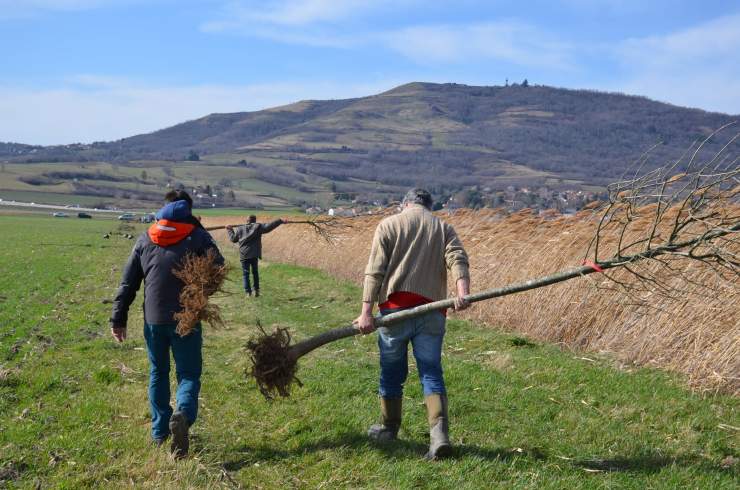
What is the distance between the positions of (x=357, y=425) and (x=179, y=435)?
178 cm

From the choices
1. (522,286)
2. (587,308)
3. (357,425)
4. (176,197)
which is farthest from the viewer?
(587,308)

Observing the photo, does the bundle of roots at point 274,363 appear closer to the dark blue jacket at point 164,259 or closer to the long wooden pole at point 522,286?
the long wooden pole at point 522,286

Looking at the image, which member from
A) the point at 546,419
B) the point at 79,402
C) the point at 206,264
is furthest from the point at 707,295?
the point at 79,402

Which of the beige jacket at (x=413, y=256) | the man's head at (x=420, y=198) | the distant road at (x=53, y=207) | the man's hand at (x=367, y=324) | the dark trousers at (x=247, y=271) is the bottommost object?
the distant road at (x=53, y=207)

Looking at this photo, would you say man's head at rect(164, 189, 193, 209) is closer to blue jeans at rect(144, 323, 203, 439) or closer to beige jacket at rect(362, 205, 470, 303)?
blue jeans at rect(144, 323, 203, 439)

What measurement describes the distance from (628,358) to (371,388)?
355cm

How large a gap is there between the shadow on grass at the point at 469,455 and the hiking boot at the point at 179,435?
38 cm

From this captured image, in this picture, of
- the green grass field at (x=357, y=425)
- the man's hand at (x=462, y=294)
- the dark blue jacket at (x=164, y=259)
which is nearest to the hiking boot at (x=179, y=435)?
the green grass field at (x=357, y=425)

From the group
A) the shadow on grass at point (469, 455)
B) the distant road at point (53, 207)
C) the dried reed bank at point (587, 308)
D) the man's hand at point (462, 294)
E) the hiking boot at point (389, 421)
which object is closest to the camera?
the man's hand at point (462, 294)

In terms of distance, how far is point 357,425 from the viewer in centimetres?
691

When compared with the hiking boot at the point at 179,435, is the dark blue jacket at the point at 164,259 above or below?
above

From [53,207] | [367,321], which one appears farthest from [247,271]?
[53,207]

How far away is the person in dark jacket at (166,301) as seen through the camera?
6238mm

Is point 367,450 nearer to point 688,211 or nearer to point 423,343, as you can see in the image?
point 423,343
